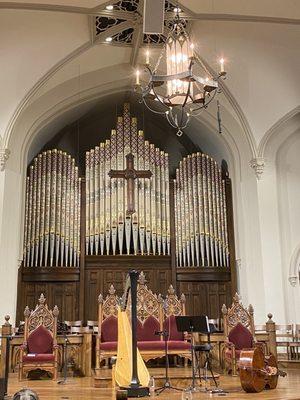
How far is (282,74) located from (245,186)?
2.55 metres

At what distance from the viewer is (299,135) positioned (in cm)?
1102

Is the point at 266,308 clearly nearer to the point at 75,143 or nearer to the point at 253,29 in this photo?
the point at 253,29

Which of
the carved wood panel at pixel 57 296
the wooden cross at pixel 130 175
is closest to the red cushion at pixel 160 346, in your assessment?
the carved wood panel at pixel 57 296

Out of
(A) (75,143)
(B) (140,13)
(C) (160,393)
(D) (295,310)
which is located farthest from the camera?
(A) (75,143)

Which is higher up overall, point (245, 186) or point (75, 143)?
point (75, 143)

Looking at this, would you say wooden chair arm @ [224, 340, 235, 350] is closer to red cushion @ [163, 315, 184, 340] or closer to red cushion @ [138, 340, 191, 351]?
red cushion @ [138, 340, 191, 351]

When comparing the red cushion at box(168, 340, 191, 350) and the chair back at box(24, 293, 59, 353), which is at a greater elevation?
the chair back at box(24, 293, 59, 353)

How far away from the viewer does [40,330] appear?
820 centimetres

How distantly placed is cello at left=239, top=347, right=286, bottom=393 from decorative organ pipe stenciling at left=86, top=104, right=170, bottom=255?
545 centimetres

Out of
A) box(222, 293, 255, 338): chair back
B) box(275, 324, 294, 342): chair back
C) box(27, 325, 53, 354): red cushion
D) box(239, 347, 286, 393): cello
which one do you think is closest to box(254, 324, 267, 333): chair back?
box(275, 324, 294, 342): chair back

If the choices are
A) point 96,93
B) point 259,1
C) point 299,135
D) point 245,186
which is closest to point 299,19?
point 259,1

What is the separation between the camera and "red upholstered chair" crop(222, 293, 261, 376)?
8.05 m

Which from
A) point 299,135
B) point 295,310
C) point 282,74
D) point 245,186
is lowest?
point 295,310

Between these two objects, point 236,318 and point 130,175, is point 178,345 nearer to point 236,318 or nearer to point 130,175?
point 236,318
